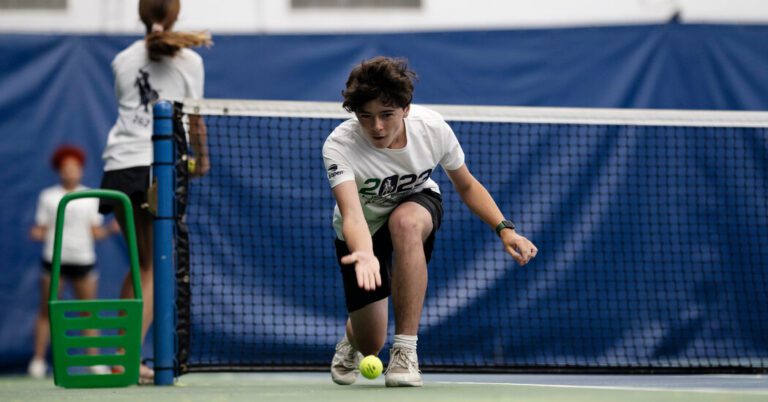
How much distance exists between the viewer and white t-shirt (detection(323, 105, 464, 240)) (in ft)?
13.6

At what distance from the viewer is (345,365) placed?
4664 millimetres

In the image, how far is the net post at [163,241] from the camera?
4.56 metres

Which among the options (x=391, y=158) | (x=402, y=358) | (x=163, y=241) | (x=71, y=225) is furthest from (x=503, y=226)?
(x=71, y=225)

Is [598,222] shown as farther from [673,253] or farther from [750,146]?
[750,146]

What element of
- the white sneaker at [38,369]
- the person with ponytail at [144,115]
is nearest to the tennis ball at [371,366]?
the person with ponytail at [144,115]

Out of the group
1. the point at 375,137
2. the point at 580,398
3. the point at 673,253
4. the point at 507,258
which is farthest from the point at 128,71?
the point at 673,253

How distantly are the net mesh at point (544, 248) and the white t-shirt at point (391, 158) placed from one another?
275cm

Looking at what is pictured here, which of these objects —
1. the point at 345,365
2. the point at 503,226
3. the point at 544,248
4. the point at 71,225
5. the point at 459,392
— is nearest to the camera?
the point at 459,392

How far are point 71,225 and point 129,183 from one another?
2678mm

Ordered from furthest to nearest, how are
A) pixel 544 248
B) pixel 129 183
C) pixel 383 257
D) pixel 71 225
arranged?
1. pixel 71 225
2. pixel 544 248
3. pixel 129 183
4. pixel 383 257

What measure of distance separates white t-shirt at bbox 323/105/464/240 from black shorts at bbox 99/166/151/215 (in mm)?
1061

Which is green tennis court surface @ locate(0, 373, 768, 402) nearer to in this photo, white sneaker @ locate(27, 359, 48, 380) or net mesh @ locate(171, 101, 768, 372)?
net mesh @ locate(171, 101, 768, 372)

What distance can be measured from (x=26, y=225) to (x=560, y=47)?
3.58 m

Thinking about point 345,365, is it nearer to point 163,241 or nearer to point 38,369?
point 163,241
